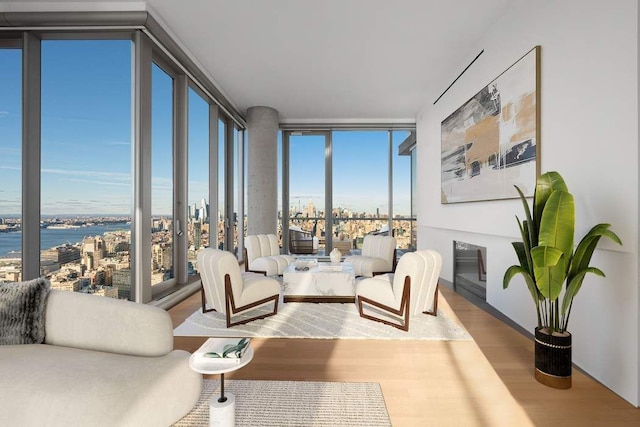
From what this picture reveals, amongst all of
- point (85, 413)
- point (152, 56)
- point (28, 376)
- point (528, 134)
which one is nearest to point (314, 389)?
point (85, 413)

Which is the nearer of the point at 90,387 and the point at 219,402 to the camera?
the point at 90,387

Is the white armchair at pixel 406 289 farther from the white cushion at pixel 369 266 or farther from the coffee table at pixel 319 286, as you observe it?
the white cushion at pixel 369 266

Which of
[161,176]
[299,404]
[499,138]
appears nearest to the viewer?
[299,404]

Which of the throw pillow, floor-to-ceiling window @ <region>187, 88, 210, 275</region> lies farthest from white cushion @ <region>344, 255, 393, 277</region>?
the throw pillow

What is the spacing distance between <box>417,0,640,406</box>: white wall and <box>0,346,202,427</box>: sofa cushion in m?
2.84

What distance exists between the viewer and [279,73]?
486cm

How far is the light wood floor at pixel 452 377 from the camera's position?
72.7 inches

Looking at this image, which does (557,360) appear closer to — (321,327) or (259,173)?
(321,327)

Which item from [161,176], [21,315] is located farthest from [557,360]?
[161,176]

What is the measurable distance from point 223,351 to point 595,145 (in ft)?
9.46

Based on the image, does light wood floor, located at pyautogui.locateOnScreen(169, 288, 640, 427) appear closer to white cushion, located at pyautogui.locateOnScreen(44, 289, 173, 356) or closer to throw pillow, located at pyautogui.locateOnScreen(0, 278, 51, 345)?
white cushion, located at pyautogui.locateOnScreen(44, 289, 173, 356)

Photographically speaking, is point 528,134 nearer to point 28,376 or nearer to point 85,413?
point 85,413

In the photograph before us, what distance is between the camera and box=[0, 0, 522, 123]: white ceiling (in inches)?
128

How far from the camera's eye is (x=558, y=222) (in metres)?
1.96
